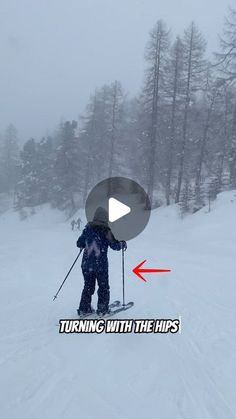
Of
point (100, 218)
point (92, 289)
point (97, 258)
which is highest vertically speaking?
point (100, 218)

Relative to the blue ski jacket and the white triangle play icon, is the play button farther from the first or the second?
the blue ski jacket

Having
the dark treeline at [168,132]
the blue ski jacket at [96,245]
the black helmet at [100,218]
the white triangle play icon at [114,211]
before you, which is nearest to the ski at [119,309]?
the blue ski jacket at [96,245]

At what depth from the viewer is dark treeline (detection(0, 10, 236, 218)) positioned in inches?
1106

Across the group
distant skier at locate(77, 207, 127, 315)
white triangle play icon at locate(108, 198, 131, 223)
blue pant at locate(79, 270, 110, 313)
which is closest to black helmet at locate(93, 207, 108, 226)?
distant skier at locate(77, 207, 127, 315)

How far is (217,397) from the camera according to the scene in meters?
A: 4.03

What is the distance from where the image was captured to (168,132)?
3269 centimetres

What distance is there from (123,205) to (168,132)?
26.0 ft

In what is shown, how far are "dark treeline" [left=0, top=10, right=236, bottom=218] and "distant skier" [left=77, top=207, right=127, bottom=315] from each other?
18232 millimetres

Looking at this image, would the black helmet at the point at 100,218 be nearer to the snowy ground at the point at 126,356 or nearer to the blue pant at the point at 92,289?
the blue pant at the point at 92,289

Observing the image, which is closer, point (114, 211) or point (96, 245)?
point (96, 245)

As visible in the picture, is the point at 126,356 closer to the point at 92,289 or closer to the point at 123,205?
the point at 92,289

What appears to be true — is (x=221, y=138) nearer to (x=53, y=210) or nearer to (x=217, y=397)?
(x=53, y=210)

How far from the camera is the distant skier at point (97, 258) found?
21.6 feet

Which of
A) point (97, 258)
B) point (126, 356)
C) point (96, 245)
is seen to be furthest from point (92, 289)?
point (126, 356)
